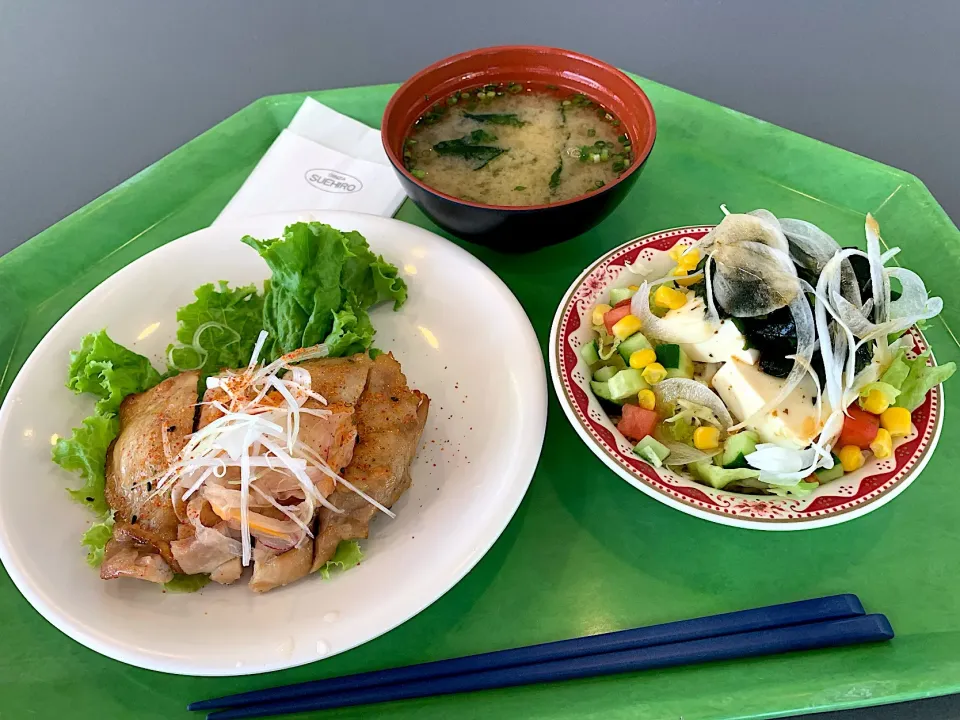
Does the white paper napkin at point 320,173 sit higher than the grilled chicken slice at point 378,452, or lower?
higher

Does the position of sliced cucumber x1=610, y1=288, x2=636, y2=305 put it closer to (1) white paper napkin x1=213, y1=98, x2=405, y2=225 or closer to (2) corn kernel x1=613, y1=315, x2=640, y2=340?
(2) corn kernel x1=613, y1=315, x2=640, y2=340

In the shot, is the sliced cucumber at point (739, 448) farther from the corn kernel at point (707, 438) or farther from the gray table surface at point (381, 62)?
the gray table surface at point (381, 62)

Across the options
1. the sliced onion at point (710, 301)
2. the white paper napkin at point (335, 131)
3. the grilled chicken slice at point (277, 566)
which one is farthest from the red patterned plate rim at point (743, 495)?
the white paper napkin at point (335, 131)

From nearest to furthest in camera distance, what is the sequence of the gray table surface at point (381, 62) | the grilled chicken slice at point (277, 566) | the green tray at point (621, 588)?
1. the green tray at point (621, 588)
2. the grilled chicken slice at point (277, 566)
3. the gray table surface at point (381, 62)

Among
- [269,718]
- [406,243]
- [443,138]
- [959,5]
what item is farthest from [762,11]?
[269,718]

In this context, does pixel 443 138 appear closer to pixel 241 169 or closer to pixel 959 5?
pixel 241 169

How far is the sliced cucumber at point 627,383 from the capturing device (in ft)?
5.67

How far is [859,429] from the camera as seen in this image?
168 centimetres

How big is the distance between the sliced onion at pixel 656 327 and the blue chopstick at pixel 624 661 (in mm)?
740

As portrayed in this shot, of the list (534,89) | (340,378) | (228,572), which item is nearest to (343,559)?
(228,572)

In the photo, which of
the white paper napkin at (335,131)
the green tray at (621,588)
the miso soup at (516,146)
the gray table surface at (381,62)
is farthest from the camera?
the gray table surface at (381,62)

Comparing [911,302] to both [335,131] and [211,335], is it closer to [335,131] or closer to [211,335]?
[211,335]

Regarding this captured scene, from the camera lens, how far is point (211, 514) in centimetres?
165

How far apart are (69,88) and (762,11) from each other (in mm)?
3787
